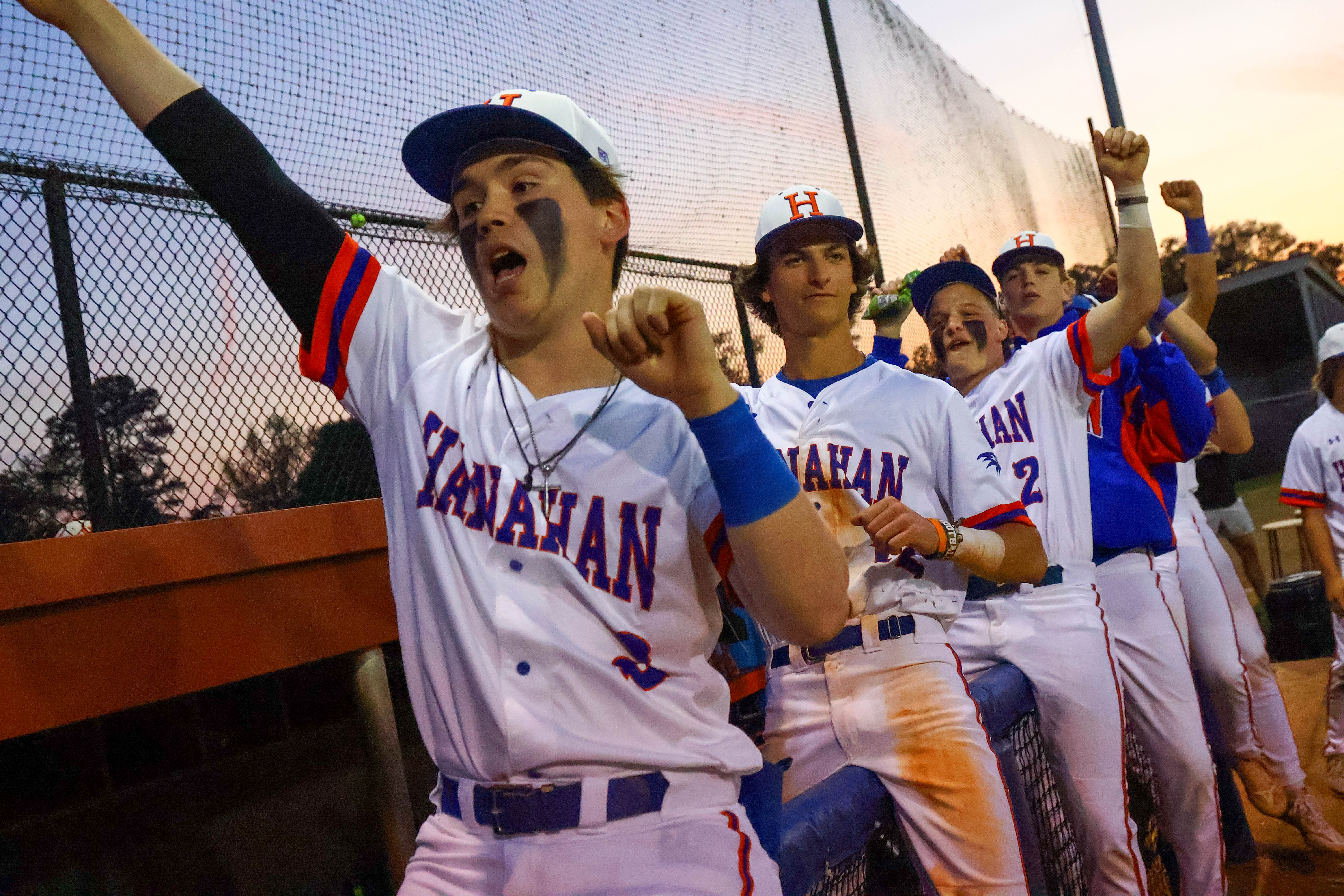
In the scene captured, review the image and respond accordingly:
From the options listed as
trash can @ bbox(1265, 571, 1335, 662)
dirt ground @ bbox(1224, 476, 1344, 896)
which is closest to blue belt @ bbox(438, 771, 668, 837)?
dirt ground @ bbox(1224, 476, 1344, 896)

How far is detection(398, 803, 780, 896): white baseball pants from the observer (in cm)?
119

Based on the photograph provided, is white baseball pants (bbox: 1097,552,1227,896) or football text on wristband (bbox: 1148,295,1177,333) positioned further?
football text on wristband (bbox: 1148,295,1177,333)

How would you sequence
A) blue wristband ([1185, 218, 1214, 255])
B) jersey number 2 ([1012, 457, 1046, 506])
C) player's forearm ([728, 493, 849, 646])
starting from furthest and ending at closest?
blue wristband ([1185, 218, 1214, 255]), jersey number 2 ([1012, 457, 1046, 506]), player's forearm ([728, 493, 849, 646])

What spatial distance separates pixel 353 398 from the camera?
1520 mm

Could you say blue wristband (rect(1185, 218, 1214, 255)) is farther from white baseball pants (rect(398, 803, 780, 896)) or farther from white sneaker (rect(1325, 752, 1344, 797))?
white baseball pants (rect(398, 803, 780, 896))

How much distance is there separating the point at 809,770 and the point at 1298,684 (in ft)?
19.0

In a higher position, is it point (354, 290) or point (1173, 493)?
point (354, 290)

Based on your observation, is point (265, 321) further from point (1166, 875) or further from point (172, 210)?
point (1166, 875)

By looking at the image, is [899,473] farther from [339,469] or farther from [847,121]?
[847,121]

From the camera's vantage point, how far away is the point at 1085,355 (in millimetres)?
3432

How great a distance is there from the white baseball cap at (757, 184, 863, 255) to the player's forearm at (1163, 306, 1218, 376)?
2.51 m

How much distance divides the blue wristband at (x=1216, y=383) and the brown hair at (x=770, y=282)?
2.68 meters

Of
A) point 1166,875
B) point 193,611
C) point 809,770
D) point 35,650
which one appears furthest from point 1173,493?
point 35,650


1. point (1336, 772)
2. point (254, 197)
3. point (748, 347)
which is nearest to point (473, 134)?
point (254, 197)
